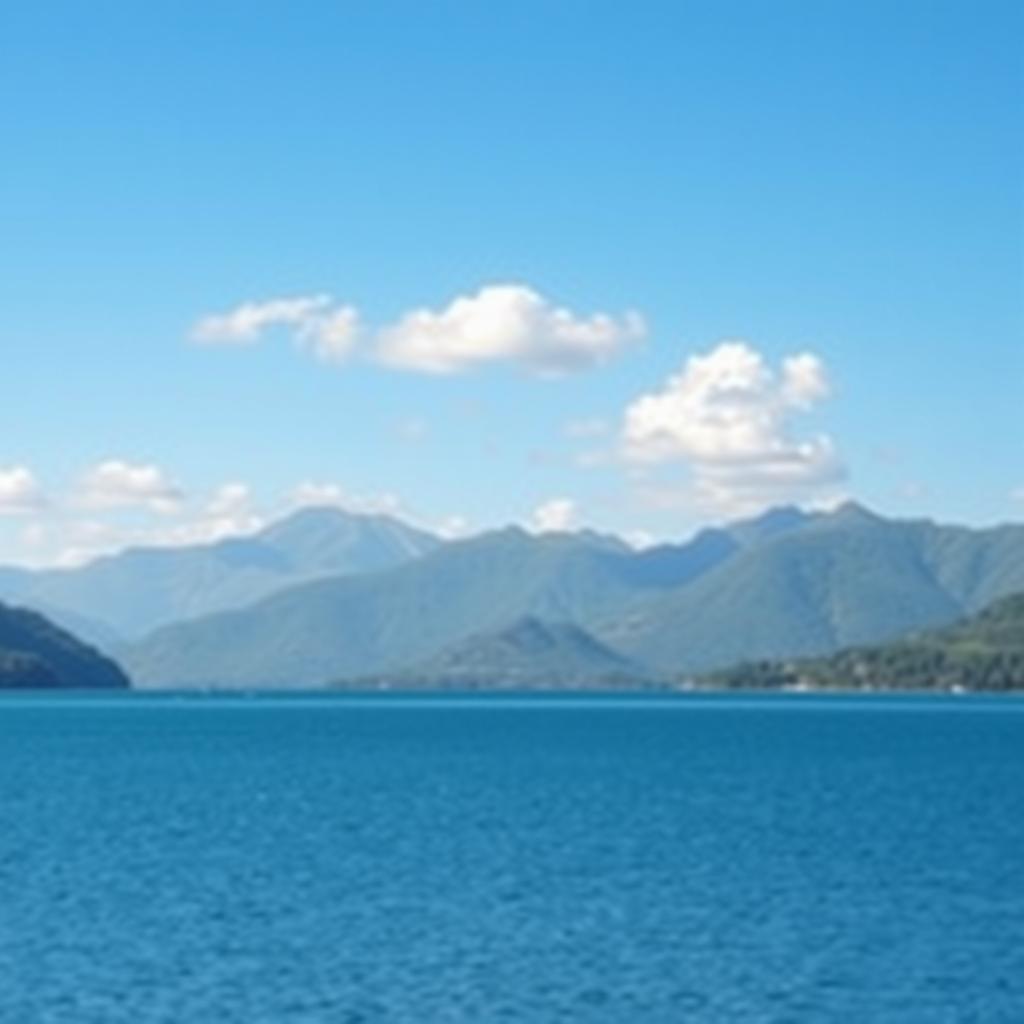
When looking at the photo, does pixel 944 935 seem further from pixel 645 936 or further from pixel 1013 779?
pixel 1013 779

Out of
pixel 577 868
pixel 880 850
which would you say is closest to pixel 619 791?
pixel 880 850

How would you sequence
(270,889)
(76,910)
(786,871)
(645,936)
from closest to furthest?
1. (645,936)
2. (76,910)
3. (270,889)
4. (786,871)

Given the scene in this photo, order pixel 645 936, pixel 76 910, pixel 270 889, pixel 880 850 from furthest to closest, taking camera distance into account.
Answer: pixel 880 850 < pixel 270 889 < pixel 76 910 < pixel 645 936

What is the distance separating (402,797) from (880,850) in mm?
45000

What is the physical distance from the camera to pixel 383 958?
216ft

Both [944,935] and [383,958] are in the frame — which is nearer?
[383,958]

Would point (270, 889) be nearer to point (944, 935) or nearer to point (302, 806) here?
point (944, 935)

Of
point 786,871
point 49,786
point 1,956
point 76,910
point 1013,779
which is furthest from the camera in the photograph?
point 1013,779

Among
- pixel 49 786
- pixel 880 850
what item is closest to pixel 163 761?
pixel 49 786

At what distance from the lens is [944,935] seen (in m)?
71.4

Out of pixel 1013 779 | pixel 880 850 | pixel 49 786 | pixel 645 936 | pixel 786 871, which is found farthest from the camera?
pixel 1013 779

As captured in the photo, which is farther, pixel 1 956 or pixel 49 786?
pixel 49 786

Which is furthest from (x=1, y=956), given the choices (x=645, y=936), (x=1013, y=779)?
(x=1013, y=779)

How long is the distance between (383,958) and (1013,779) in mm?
110145
